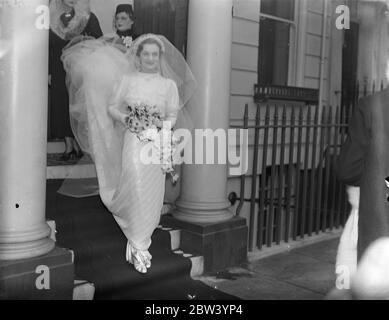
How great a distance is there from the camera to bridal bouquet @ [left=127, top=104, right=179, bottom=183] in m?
3.93

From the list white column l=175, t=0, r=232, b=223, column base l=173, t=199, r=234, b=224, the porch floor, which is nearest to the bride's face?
white column l=175, t=0, r=232, b=223

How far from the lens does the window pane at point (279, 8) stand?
24.0 ft

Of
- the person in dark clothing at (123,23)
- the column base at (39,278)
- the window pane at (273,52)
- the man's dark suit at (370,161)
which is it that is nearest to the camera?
the man's dark suit at (370,161)

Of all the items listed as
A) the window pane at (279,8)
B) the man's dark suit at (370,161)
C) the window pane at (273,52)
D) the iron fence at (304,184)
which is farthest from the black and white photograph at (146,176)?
the window pane at (279,8)

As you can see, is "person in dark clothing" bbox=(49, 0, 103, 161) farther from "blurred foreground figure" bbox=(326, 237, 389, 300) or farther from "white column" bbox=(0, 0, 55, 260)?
"blurred foreground figure" bbox=(326, 237, 389, 300)

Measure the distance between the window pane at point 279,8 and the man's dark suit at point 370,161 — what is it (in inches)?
196

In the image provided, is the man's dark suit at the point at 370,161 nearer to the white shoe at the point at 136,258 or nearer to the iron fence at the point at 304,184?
the white shoe at the point at 136,258

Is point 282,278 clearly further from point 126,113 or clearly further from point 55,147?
point 55,147

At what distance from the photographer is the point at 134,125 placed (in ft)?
12.8

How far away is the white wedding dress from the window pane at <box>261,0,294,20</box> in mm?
3631

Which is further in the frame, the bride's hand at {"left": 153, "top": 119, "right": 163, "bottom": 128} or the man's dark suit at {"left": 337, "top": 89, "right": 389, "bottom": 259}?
the bride's hand at {"left": 153, "top": 119, "right": 163, "bottom": 128}

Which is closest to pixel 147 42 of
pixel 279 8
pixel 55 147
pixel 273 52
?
pixel 55 147

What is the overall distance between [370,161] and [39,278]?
2302 mm

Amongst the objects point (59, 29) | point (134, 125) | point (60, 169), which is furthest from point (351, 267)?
point (59, 29)
